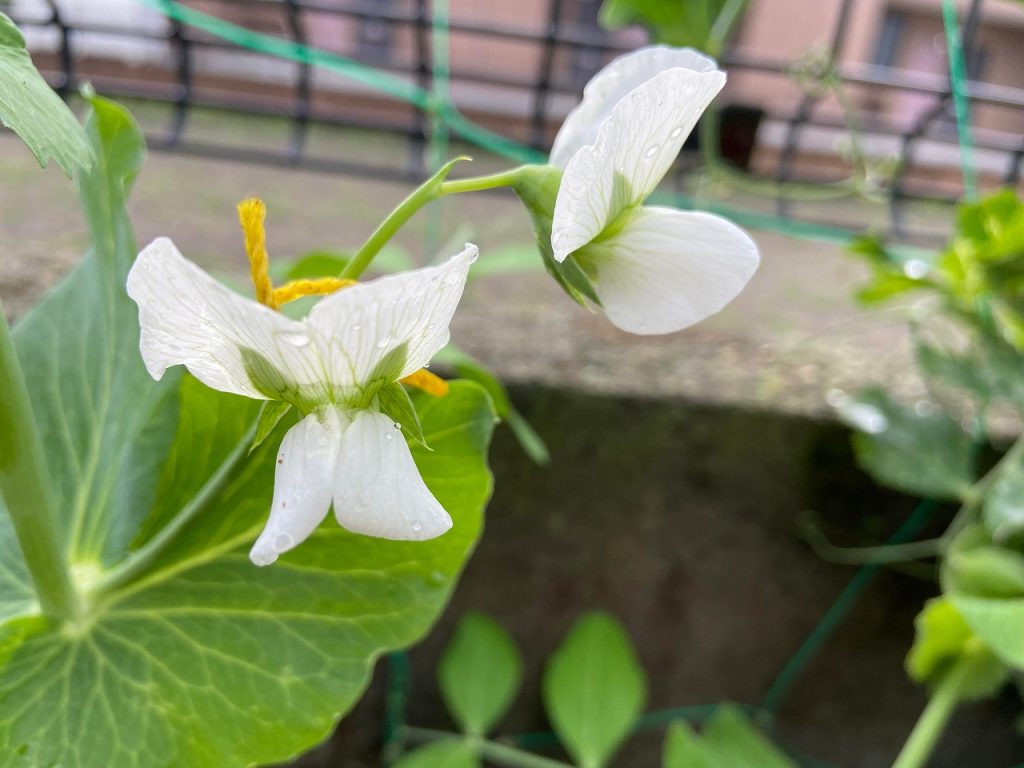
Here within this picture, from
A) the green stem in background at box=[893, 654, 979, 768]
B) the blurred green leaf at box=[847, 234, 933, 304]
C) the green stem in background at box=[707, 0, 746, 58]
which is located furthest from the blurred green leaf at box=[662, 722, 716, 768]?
the green stem in background at box=[707, 0, 746, 58]

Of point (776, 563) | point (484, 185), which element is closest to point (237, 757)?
point (484, 185)

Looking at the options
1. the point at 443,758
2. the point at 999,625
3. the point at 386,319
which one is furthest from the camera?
the point at 443,758

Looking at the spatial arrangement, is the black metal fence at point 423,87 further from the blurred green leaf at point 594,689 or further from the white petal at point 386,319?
the white petal at point 386,319

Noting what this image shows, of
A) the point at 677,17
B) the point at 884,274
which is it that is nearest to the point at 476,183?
the point at 884,274

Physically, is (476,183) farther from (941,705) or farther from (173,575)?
(941,705)

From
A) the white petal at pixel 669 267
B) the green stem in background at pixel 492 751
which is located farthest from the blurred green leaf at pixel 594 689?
the white petal at pixel 669 267
